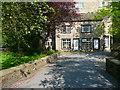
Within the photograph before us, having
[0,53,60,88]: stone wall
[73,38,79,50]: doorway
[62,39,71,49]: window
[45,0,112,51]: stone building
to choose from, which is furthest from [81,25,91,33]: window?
[0,53,60,88]: stone wall

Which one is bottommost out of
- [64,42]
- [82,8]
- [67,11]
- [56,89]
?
[56,89]

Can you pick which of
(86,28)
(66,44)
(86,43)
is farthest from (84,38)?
(66,44)

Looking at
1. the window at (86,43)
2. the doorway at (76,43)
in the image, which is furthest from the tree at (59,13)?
the window at (86,43)

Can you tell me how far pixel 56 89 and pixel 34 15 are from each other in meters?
4.56

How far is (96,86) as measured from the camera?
14.9ft

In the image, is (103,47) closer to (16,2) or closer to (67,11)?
(67,11)

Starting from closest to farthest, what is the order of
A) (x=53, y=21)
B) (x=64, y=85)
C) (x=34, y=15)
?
(x=64, y=85) < (x=34, y=15) < (x=53, y=21)

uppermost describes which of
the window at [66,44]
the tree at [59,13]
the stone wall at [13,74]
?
the tree at [59,13]

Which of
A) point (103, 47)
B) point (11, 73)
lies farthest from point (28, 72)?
point (103, 47)

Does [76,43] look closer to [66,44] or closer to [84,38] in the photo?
[84,38]

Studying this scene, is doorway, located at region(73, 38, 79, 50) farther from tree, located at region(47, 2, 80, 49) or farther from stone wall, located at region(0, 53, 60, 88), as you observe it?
stone wall, located at region(0, 53, 60, 88)

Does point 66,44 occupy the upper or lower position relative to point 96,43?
lower

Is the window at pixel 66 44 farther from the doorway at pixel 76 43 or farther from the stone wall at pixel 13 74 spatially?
the stone wall at pixel 13 74

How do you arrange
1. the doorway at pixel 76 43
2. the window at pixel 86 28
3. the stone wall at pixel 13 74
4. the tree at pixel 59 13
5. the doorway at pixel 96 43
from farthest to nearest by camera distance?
the doorway at pixel 76 43
the window at pixel 86 28
the doorway at pixel 96 43
the tree at pixel 59 13
the stone wall at pixel 13 74
